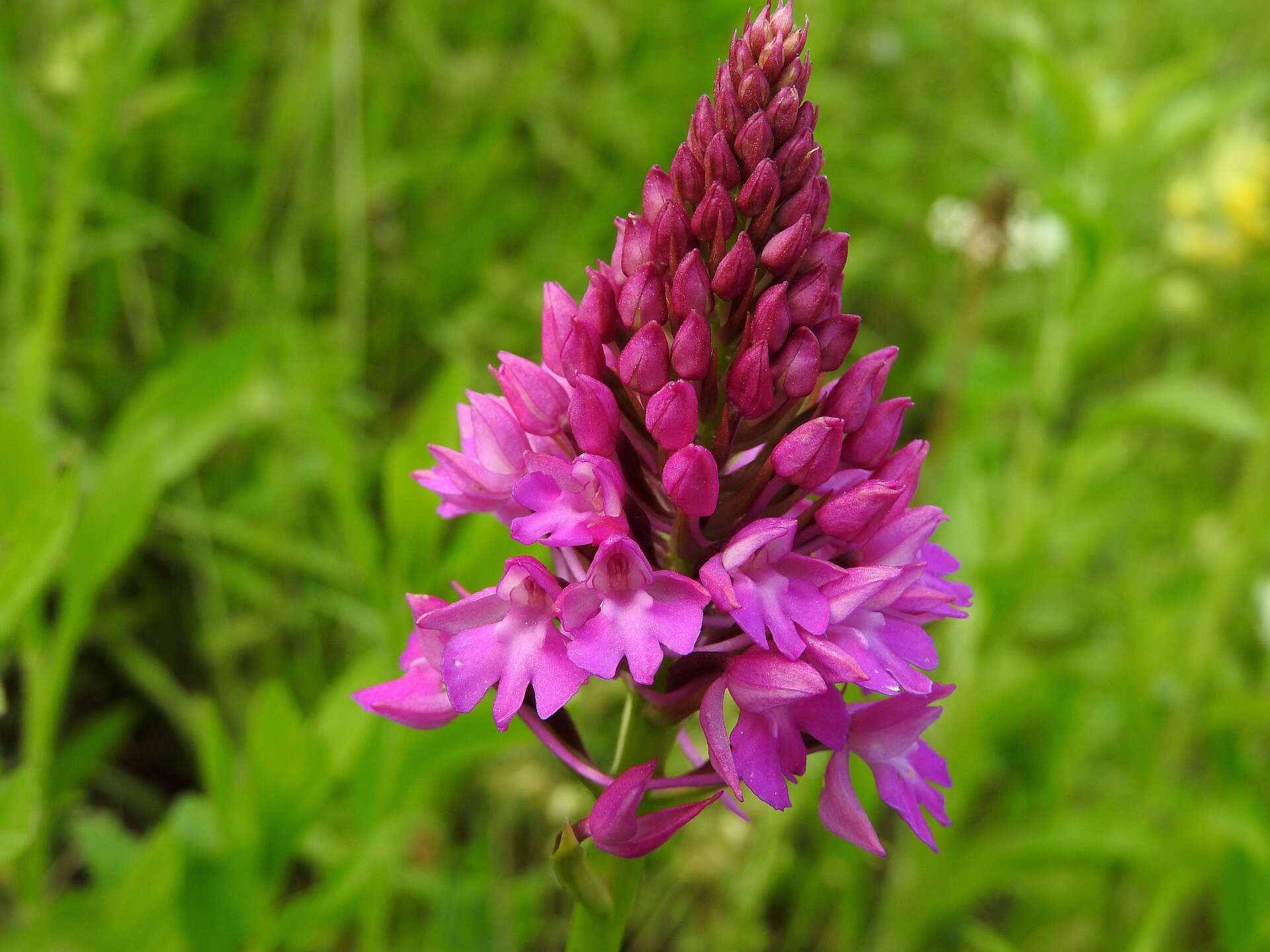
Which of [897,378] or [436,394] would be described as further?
[897,378]

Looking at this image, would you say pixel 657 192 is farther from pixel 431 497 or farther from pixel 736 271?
pixel 431 497

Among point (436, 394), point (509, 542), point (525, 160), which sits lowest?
point (509, 542)

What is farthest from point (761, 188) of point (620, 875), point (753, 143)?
point (620, 875)

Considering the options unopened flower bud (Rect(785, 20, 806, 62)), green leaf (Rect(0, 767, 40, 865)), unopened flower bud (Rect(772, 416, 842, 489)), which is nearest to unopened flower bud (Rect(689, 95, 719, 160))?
unopened flower bud (Rect(785, 20, 806, 62))

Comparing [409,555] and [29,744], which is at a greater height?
[409,555]

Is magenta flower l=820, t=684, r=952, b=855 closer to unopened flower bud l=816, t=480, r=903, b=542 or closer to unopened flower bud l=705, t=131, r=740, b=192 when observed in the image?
unopened flower bud l=816, t=480, r=903, b=542

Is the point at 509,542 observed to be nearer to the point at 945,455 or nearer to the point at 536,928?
the point at 536,928

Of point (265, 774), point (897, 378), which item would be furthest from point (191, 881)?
point (897, 378)
